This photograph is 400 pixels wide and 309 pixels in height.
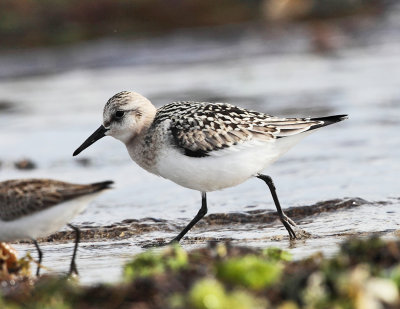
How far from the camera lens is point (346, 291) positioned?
414 centimetres

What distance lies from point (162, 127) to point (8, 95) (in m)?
10.6

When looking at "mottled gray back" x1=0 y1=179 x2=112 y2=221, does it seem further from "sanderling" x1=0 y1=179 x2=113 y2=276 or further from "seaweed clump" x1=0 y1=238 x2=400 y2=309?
"seaweed clump" x1=0 y1=238 x2=400 y2=309

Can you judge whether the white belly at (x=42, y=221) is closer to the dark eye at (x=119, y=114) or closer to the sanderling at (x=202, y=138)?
the sanderling at (x=202, y=138)

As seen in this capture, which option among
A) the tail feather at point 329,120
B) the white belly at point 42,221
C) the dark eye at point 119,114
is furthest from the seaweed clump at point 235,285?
the dark eye at point 119,114

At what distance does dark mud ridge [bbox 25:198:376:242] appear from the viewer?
26.2 ft

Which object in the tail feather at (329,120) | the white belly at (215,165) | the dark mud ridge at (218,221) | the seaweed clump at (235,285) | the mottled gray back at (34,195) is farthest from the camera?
the dark mud ridge at (218,221)

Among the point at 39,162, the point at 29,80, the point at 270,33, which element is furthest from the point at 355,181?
the point at 270,33

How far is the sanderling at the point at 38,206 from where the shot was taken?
5.82 metres

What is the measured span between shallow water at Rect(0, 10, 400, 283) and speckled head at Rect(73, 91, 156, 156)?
3.35 ft

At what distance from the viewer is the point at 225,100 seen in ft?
49.1

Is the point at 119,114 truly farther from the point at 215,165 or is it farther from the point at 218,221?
the point at 218,221

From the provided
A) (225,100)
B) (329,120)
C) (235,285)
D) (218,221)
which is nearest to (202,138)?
(329,120)

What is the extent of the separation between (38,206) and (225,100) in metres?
9.36

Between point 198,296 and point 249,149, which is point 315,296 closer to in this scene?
point 198,296
